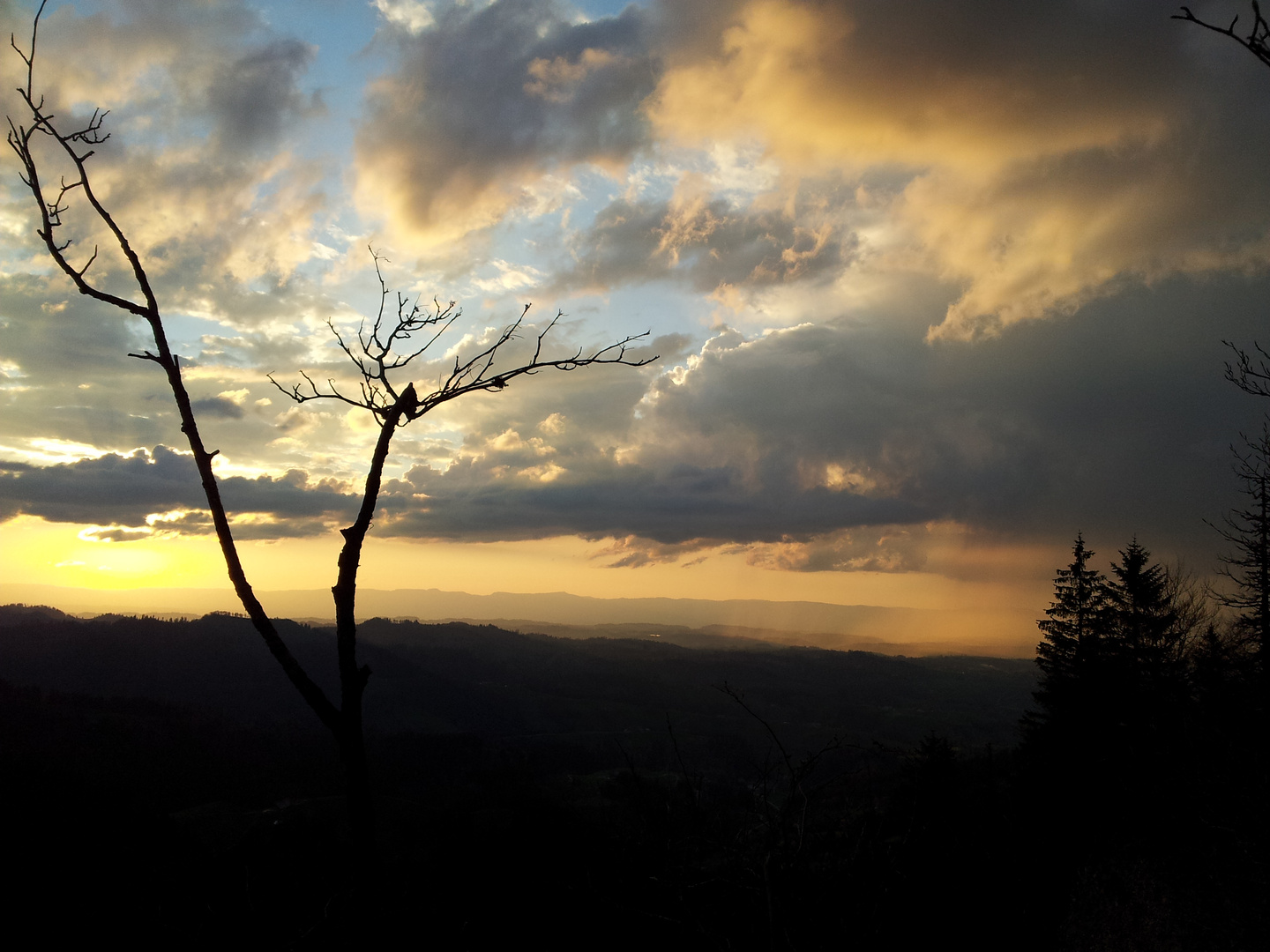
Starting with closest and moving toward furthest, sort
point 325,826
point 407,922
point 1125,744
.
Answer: point 407,922 → point 1125,744 → point 325,826

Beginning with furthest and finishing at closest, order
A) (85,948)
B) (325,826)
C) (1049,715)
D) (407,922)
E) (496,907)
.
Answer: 1. (325,826)
2. (1049,715)
3. (496,907)
4. (407,922)
5. (85,948)

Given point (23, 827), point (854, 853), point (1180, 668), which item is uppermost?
point (854, 853)

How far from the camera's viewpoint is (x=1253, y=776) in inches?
956

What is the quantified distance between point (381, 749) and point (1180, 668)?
14142 centimetres

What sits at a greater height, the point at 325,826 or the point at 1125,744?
the point at 1125,744

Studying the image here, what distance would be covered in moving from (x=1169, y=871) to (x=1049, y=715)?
9966 mm

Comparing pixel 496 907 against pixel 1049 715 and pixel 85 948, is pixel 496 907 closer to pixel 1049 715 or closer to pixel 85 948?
pixel 85 948

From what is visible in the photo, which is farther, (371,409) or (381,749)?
(381,749)

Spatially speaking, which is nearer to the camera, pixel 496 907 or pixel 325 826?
pixel 496 907

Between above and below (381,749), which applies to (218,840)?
above

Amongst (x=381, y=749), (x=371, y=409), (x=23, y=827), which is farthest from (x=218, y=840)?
(x=381, y=749)

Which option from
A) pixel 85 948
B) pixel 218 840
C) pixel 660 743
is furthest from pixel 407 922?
pixel 660 743

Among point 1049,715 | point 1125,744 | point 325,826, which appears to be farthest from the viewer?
point 325,826

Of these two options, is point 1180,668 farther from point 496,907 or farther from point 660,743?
point 660,743
